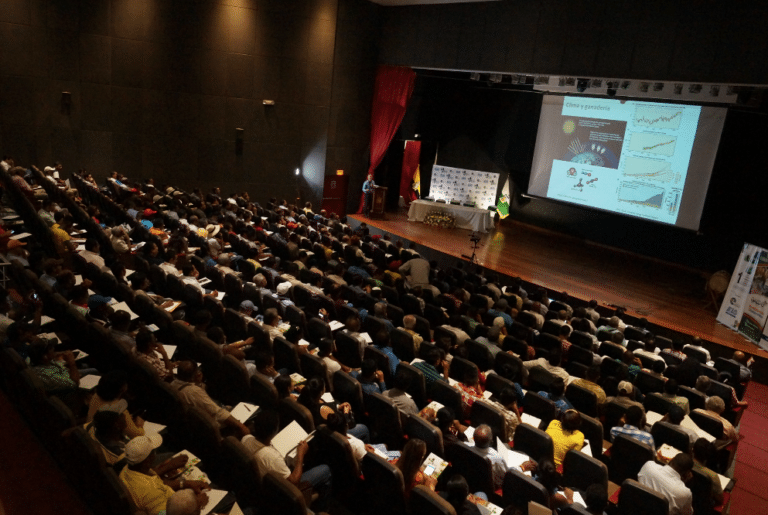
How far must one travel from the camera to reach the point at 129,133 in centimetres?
1491

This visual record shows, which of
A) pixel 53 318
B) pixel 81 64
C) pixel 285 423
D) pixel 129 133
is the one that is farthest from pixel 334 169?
pixel 285 423

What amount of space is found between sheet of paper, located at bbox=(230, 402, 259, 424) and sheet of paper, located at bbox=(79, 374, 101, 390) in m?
1.21

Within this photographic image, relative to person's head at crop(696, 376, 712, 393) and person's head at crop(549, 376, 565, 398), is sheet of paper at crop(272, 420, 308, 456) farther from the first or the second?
person's head at crop(696, 376, 712, 393)

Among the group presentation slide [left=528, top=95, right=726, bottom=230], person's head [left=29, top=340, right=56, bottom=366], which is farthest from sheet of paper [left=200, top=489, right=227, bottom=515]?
presentation slide [left=528, top=95, right=726, bottom=230]

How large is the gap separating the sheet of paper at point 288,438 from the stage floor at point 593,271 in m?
7.97

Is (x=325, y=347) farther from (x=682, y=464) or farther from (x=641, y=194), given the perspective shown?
(x=641, y=194)

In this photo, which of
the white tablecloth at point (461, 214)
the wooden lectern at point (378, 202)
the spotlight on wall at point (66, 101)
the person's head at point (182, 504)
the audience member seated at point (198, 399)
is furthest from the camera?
the wooden lectern at point (378, 202)

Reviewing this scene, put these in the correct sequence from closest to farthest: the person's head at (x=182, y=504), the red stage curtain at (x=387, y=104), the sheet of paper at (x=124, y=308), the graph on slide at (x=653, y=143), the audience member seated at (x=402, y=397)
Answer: the person's head at (x=182, y=504) < the audience member seated at (x=402, y=397) < the sheet of paper at (x=124, y=308) < the graph on slide at (x=653, y=143) < the red stage curtain at (x=387, y=104)

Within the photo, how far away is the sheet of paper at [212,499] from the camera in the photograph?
12.1ft

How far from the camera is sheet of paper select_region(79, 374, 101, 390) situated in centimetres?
484

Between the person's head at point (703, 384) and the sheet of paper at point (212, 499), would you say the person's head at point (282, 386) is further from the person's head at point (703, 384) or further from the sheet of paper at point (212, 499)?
the person's head at point (703, 384)

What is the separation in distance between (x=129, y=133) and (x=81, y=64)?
1.93m

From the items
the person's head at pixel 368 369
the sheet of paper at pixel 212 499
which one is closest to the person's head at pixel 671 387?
the person's head at pixel 368 369

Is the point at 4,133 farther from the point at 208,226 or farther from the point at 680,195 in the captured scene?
the point at 680,195
